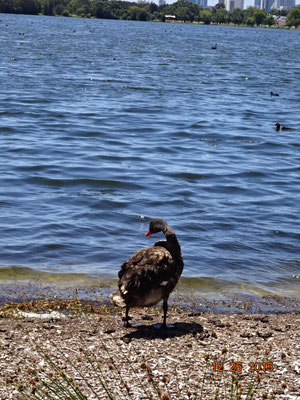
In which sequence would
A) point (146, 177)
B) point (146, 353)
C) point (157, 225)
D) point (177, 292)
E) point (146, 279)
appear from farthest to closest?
1. point (146, 177)
2. point (177, 292)
3. point (157, 225)
4. point (146, 279)
5. point (146, 353)

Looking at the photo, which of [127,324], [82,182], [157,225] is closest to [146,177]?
[82,182]

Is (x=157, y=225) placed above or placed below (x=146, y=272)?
above

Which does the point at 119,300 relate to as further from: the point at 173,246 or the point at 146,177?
the point at 146,177

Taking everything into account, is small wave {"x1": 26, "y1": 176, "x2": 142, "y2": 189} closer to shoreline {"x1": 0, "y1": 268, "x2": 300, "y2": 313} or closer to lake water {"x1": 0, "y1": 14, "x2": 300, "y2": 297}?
lake water {"x1": 0, "y1": 14, "x2": 300, "y2": 297}

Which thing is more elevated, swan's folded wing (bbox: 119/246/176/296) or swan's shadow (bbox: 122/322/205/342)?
swan's folded wing (bbox: 119/246/176/296)

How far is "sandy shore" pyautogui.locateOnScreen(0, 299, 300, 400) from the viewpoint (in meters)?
6.52

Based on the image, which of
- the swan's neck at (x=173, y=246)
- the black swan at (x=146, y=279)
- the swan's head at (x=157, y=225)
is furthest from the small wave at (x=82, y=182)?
the black swan at (x=146, y=279)

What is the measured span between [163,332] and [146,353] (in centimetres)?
96

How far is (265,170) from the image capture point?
866 inches

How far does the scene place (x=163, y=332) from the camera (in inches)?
337
